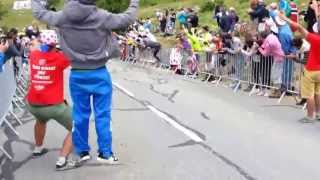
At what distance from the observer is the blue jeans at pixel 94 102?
8.50 m

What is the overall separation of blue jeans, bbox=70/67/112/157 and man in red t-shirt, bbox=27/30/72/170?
10.1 inches

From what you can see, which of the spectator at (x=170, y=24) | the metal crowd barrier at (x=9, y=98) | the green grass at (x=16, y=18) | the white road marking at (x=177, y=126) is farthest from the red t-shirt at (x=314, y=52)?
the green grass at (x=16, y=18)

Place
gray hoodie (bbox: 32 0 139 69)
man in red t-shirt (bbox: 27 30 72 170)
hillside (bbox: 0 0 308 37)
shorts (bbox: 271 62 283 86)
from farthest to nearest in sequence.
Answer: hillside (bbox: 0 0 308 37) < shorts (bbox: 271 62 283 86) < man in red t-shirt (bbox: 27 30 72 170) < gray hoodie (bbox: 32 0 139 69)

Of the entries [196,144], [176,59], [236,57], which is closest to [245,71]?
[236,57]

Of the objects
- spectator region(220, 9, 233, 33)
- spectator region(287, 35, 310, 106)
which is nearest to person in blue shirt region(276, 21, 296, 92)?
spectator region(287, 35, 310, 106)

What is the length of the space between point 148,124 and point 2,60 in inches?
120

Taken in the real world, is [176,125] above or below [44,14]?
below

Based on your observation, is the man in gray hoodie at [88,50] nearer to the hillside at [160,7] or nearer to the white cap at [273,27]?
the white cap at [273,27]

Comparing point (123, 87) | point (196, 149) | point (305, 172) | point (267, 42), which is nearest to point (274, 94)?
point (267, 42)

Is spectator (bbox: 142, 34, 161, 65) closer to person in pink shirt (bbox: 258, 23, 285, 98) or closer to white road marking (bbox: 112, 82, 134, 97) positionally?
white road marking (bbox: 112, 82, 134, 97)

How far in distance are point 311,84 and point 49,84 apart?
5549 mm

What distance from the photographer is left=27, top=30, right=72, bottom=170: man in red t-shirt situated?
880cm

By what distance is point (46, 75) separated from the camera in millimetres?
8812

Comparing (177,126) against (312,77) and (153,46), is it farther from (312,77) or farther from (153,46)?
(153,46)
